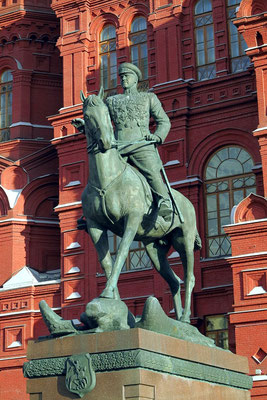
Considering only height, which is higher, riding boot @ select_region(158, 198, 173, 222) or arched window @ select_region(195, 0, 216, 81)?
arched window @ select_region(195, 0, 216, 81)

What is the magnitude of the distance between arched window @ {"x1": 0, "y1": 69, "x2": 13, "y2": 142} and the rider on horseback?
66.0 ft

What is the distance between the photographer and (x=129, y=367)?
33.0ft

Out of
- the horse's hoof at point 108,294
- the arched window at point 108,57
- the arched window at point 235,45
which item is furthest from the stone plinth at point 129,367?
the arched window at point 108,57

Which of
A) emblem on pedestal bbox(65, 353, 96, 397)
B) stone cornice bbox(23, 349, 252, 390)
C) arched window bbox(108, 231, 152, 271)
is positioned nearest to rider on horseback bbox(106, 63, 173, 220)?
stone cornice bbox(23, 349, 252, 390)

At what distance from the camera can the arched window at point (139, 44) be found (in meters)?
29.5

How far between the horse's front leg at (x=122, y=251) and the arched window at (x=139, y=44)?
18.1 meters

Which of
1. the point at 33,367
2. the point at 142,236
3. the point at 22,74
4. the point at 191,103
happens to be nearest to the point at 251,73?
the point at 191,103

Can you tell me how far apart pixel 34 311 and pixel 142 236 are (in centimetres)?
1652

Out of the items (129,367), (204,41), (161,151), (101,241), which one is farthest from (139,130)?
(204,41)

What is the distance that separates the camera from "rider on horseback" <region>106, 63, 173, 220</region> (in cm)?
1239

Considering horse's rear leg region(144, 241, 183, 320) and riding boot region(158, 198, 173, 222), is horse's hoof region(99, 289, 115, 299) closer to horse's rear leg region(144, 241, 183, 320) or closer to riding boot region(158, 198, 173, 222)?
riding boot region(158, 198, 173, 222)

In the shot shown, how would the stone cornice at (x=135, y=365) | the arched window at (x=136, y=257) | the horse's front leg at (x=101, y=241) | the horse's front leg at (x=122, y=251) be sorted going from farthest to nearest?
1. the arched window at (x=136, y=257)
2. the horse's front leg at (x=101, y=241)
3. the horse's front leg at (x=122, y=251)
4. the stone cornice at (x=135, y=365)

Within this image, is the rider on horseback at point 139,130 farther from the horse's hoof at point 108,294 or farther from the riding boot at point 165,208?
the horse's hoof at point 108,294

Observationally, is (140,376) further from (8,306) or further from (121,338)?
(8,306)
